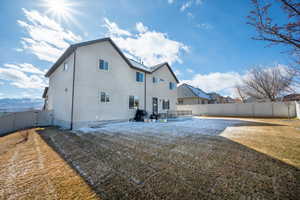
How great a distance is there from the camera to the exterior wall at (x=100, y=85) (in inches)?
320

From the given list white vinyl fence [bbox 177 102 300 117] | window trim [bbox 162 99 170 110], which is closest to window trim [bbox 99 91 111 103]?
window trim [bbox 162 99 170 110]

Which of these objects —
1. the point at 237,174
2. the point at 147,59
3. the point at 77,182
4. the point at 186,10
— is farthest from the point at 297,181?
the point at 147,59

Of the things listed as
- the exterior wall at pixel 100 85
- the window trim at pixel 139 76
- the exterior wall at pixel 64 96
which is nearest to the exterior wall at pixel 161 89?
the window trim at pixel 139 76

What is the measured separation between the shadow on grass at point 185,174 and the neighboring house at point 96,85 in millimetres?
5090

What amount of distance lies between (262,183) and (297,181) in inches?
26.8

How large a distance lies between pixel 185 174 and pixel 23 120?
13.4 meters

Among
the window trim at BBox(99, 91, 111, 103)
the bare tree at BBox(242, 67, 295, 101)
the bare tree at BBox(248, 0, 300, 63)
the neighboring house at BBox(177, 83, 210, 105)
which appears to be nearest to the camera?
the bare tree at BBox(248, 0, 300, 63)

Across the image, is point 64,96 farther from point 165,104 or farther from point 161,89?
point 165,104

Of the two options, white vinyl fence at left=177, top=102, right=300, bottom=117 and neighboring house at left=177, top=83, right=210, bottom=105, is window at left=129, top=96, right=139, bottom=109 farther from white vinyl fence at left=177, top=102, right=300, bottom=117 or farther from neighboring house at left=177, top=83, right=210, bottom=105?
neighboring house at left=177, top=83, right=210, bottom=105

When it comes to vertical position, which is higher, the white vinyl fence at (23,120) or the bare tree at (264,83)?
the bare tree at (264,83)

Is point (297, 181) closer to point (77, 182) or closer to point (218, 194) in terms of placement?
point (218, 194)

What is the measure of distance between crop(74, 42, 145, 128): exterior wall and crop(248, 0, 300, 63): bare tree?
898 centimetres

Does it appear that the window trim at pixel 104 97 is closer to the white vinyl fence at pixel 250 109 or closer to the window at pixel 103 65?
the window at pixel 103 65

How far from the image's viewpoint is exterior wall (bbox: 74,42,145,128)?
26.7 feet
